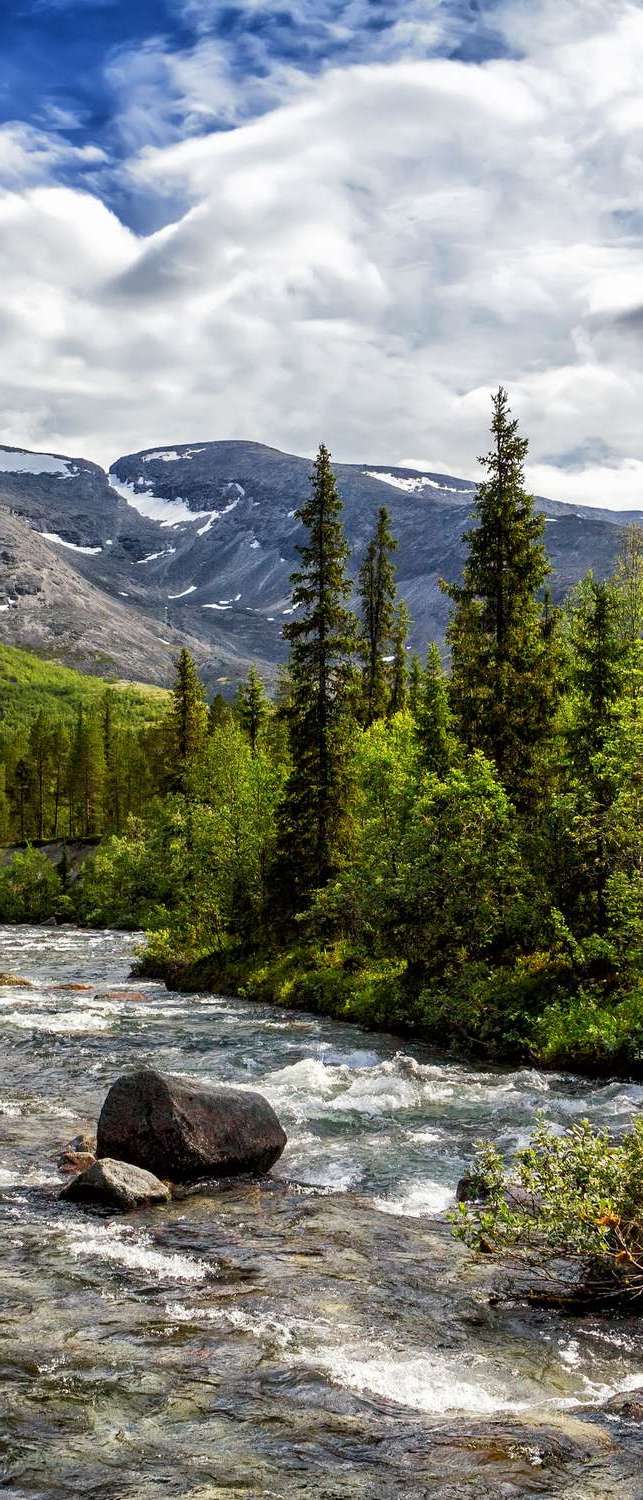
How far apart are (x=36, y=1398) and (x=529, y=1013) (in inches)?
702

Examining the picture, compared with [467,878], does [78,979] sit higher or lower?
lower

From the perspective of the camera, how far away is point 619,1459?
7.54 m

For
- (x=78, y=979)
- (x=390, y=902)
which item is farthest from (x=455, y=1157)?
(x=78, y=979)

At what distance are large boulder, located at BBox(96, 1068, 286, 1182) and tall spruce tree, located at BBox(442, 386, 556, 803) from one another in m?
19.0

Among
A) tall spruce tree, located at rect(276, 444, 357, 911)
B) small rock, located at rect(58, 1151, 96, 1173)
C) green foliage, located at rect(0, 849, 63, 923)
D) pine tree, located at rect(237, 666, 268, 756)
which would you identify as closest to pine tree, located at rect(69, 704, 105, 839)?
green foliage, located at rect(0, 849, 63, 923)

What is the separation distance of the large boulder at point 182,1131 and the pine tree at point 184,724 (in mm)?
45832

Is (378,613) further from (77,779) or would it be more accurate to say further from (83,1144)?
(77,779)

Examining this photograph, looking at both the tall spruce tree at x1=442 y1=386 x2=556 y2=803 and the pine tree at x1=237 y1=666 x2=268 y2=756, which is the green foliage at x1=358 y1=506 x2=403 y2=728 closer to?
the pine tree at x1=237 y1=666 x2=268 y2=756

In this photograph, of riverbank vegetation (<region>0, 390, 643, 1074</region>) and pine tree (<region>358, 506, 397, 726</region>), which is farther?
pine tree (<region>358, 506, 397, 726</region>)

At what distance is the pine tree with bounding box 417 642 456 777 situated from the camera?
3125cm

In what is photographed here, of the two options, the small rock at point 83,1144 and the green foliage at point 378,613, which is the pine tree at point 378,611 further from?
the small rock at point 83,1144

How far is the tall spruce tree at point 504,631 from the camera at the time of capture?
33062 millimetres

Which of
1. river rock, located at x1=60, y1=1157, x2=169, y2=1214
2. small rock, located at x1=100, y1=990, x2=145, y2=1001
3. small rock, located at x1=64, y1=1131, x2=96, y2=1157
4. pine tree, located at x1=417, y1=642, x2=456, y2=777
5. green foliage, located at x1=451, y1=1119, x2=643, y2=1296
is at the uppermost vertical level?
pine tree, located at x1=417, y1=642, x2=456, y2=777

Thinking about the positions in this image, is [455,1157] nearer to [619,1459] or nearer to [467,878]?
[619,1459]
